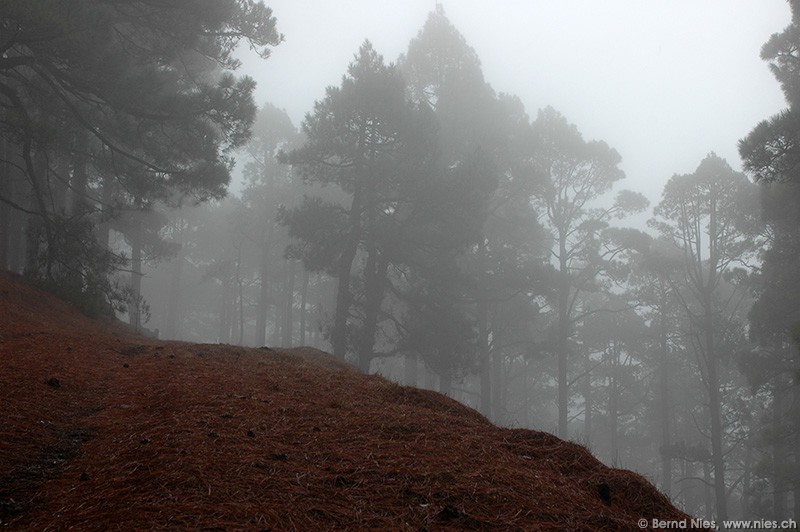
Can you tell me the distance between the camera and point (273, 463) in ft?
11.4

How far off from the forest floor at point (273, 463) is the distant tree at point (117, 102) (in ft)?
24.0

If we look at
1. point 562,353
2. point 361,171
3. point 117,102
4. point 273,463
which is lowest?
point 273,463

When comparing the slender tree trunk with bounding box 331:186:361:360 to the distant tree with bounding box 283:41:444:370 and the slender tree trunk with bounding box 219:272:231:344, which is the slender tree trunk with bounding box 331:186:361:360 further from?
the slender tree trunk with bounding box 219:272:231:344

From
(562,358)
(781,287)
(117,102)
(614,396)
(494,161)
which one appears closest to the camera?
(117,102)

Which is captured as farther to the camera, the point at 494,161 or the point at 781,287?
the point at 494,161

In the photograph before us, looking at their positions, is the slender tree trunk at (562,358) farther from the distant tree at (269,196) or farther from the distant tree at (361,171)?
the distant tree at (269,196)

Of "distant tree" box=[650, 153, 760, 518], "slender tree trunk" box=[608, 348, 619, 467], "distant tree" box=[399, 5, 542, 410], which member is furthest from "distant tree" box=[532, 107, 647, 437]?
"slender tree trunk" box=[608, 348, 619, 467]

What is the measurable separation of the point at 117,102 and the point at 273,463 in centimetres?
1137

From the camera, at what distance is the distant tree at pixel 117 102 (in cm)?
1130

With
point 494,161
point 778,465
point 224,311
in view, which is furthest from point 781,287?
point 224,311

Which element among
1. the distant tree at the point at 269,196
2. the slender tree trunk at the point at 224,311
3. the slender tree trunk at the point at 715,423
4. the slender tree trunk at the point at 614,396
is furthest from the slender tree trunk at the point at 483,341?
the slender tree trunk at the point at 224,311

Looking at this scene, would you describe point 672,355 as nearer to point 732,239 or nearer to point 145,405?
point 732,239

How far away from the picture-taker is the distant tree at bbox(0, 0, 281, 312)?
11297 millimetres

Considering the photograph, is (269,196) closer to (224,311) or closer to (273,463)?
(224,311)
